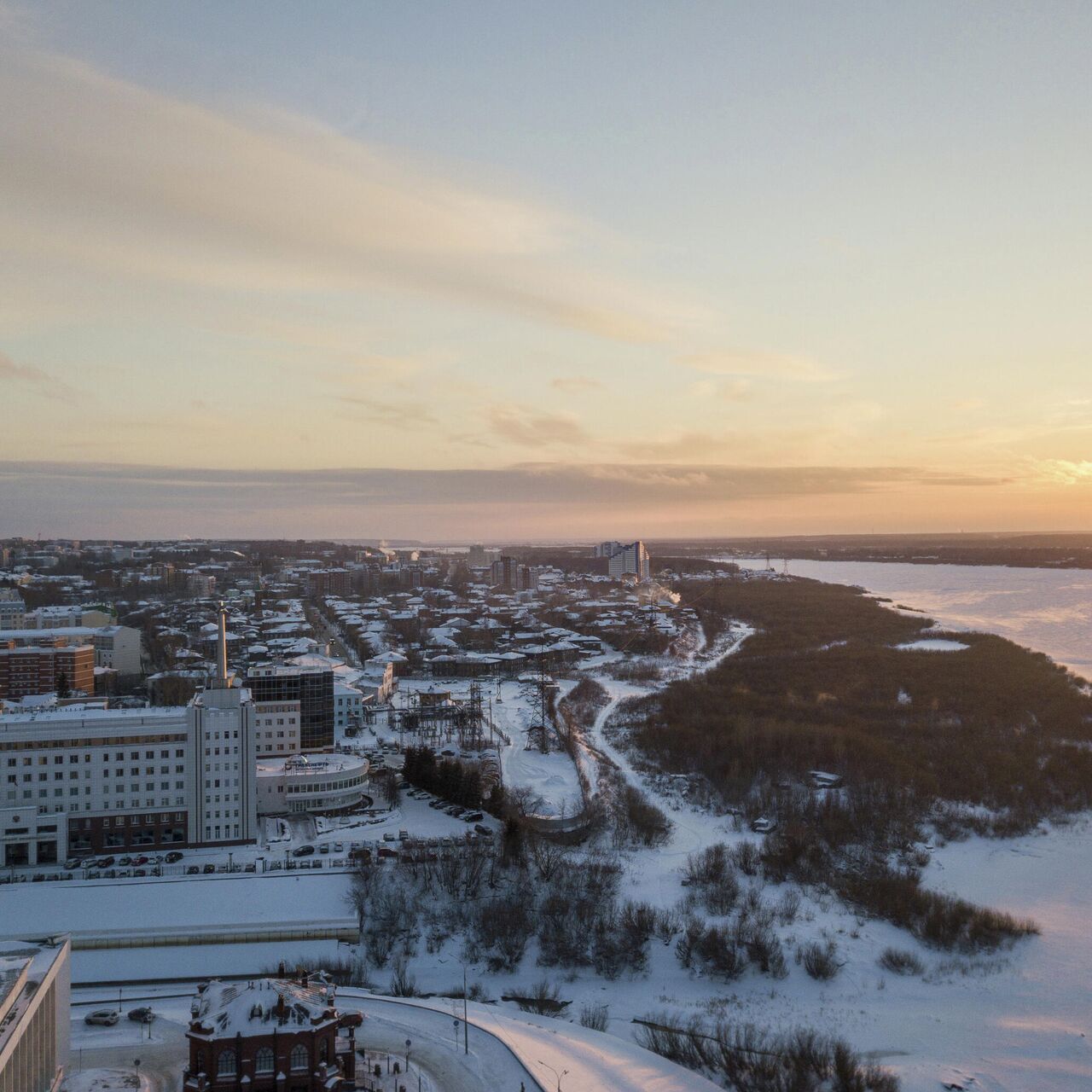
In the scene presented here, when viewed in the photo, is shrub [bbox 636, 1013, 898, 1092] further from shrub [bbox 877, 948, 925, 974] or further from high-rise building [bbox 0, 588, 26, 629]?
high-rise building [bbox 0, 588, 26, 629]

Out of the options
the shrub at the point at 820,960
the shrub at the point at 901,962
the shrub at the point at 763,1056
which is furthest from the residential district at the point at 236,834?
the shrub at the point at 901,962

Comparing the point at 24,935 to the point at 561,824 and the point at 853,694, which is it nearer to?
the point at 561,824

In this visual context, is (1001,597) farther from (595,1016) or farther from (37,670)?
(595,1016)

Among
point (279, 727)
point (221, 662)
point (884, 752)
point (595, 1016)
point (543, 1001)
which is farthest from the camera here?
point (279, 727)

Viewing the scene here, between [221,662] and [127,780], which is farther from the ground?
[221,662]

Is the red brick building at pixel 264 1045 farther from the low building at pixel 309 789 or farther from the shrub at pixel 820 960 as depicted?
the low building at pixel 309 789

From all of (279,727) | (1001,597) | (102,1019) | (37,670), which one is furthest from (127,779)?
(1001,597)

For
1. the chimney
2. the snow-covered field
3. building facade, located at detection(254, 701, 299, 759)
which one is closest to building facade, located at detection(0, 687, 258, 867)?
the chimney
